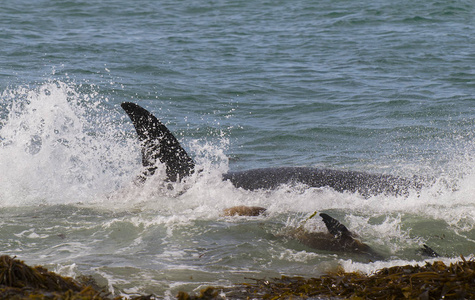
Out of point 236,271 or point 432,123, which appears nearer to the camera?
point 236,271

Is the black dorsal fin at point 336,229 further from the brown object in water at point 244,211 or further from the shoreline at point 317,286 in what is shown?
the brown object in water at point 244,211

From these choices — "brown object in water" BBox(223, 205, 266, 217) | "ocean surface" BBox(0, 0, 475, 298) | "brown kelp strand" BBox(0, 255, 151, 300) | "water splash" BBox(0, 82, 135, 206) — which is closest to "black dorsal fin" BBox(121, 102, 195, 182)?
"ocean surface" BBox(0, 0, 475, 298)

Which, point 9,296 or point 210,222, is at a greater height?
point 9,296

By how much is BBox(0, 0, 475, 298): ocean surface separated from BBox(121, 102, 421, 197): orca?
0.15 m

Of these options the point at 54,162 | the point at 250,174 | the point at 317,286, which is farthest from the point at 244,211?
the point at 54,162

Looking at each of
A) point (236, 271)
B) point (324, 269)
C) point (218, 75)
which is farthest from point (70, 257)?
point (218, 75)

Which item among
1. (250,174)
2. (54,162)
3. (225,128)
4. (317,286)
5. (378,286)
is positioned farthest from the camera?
(225,128)

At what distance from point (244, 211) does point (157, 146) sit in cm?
155

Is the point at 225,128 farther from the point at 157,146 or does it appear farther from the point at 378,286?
the point at 378,286

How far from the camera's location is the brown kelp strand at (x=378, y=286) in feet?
13.6

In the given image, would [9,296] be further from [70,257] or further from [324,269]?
[324,269]

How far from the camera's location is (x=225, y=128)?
12.4 m

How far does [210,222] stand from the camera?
22.3 ft

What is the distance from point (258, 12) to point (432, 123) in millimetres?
13930
